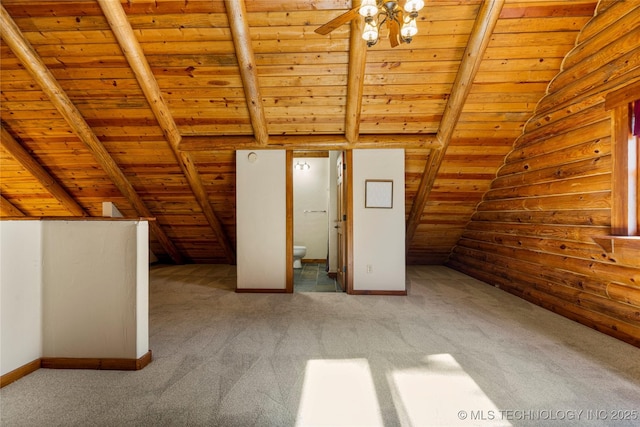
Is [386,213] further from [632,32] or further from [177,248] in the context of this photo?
[177,248]

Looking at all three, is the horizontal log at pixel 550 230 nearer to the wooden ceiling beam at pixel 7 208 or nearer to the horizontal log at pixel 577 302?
the horizontal log at pixel 577 302

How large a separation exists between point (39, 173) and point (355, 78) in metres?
4.42

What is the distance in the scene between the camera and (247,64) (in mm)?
2895

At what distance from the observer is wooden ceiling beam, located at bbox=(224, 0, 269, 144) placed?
8.32 feet

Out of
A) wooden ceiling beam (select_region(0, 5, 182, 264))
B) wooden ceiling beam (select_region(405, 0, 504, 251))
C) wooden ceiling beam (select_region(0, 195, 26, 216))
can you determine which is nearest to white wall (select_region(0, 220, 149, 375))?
wooden ceiling beam (select_region(0, 5, 182, 264))

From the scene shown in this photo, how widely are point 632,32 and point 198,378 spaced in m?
3.95

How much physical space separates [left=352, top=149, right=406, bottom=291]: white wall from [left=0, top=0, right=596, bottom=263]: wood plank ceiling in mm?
254

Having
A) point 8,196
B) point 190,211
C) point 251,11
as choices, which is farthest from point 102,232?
point 8,196

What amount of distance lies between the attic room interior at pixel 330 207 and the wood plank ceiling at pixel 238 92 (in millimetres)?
23

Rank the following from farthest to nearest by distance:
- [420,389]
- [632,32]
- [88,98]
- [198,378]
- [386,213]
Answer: [386,213] → [88,98] → [632,32] → [198,378] → [420,389]

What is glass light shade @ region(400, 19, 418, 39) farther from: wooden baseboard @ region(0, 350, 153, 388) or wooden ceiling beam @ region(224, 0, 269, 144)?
wooden baseboard @ region(0, 350, 153, 388)

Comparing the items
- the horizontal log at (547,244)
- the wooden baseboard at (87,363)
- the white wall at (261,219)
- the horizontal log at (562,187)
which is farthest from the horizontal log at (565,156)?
the wooden baseboard at (87,363)

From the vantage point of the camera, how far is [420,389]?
1729mm

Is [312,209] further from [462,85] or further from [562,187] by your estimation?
[562,187]
